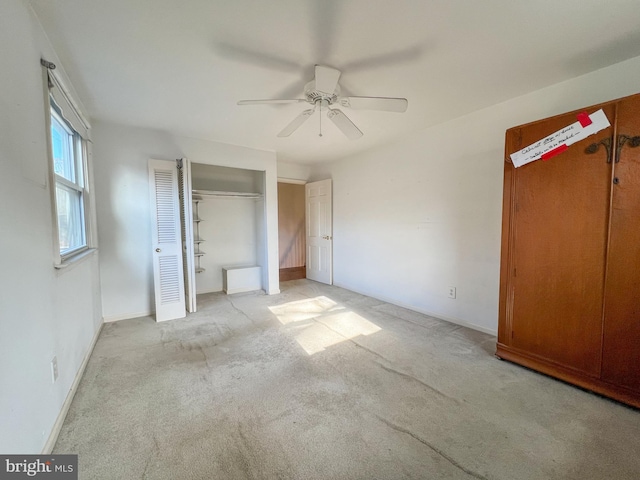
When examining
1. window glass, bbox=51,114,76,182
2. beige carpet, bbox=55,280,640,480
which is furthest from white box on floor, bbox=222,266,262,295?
window glass, bbox=51,114,76,182

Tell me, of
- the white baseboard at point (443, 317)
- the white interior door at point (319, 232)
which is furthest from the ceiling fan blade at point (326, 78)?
the white interior door at point (319, 232)

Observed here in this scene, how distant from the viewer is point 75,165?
258 cm

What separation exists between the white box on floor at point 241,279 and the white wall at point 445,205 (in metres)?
1.77

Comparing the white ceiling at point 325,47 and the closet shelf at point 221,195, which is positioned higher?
the white ceiling at point 325,47

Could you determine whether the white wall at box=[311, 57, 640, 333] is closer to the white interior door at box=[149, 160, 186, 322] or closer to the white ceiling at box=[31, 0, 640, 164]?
the white ceiling at box=[31, 0, 640, 164]

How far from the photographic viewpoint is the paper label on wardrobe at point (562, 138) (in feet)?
5.64

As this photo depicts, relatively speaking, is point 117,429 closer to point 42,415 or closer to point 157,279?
point 42,415

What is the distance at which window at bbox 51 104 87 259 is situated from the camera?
206cm

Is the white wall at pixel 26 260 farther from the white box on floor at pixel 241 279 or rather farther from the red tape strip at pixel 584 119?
the red tape strip at pixel 584 119

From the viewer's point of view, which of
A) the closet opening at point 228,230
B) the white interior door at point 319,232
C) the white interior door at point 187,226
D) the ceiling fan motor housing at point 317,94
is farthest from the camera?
the white interior door at point 319,232

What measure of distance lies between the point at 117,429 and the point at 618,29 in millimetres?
3985

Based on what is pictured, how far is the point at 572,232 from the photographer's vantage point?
186 centimetres

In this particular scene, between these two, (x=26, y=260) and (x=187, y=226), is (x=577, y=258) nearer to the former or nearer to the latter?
(x=26, y=260)

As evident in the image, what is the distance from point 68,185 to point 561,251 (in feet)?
13.3
